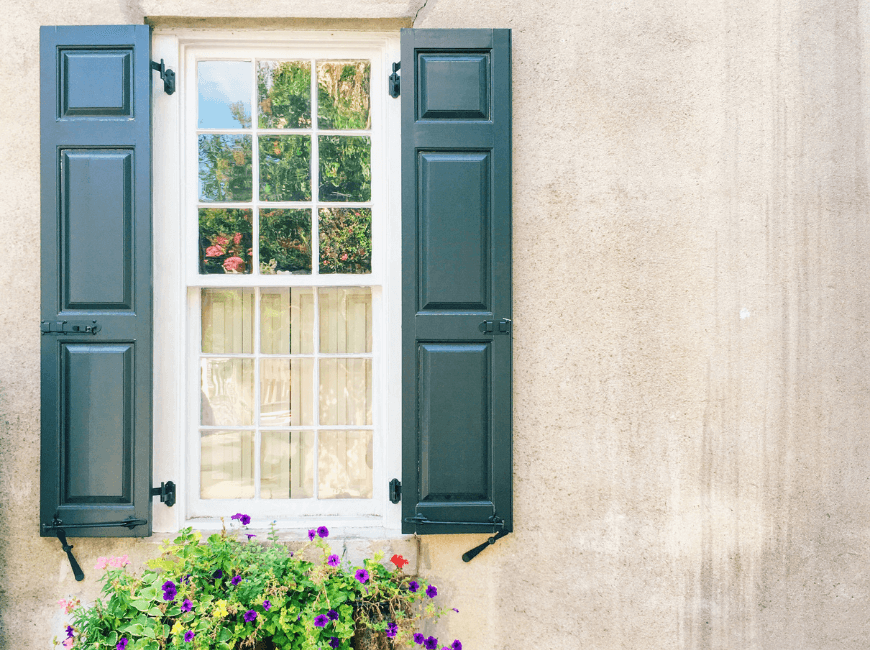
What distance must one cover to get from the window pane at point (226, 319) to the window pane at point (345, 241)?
0.43 metres

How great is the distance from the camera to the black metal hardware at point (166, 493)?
2571 mm

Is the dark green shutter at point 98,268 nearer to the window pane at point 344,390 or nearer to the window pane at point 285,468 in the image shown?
the window pane at point 285,468

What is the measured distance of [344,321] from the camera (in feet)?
9.07

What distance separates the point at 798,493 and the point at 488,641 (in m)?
1.65

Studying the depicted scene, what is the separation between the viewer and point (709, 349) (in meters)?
2.66

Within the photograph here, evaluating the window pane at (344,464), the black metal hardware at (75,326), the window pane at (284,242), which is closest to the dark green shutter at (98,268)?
the black metal hardware at (75,326)

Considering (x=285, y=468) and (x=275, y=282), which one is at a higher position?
(x=275, y=282)

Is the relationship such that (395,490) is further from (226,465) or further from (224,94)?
(224,94)

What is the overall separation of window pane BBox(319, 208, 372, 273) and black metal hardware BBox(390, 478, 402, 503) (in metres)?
1.04

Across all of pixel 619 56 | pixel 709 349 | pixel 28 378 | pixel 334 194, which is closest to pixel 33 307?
pixel 28 378

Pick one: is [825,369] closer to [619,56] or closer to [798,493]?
[798,493]

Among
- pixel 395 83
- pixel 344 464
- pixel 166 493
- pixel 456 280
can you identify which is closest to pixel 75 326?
pixel 166 493

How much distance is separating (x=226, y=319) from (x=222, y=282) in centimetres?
19

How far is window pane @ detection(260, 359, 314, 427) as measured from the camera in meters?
2.76
